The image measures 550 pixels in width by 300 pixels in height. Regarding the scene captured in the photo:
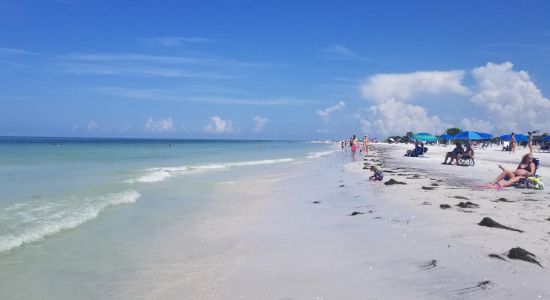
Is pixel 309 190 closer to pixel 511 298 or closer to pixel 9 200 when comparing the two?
pixel 9 200

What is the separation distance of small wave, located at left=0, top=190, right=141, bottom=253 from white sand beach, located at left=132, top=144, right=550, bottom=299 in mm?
3031

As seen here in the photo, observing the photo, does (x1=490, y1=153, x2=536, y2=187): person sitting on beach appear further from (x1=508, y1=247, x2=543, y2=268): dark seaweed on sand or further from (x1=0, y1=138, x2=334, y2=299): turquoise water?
(x1=0, y1=138, x2=334, y2=299): turquoise water

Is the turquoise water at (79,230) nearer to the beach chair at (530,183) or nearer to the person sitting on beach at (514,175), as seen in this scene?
the person sitting on beach at (514,175)

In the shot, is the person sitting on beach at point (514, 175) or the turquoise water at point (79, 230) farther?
the person sitting on beach at point (514, 175)

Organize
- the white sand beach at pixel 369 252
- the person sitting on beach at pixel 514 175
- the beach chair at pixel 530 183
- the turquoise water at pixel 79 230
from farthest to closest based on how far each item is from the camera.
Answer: the person sitting on beach at pixel 514 175, the beach chair at pixel 530 183, the turquoise water at pixel 79 230, the white sand beach at pixel 369 252

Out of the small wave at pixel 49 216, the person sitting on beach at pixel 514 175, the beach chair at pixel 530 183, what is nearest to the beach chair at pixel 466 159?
the person sitting on beach at pixel 514 175

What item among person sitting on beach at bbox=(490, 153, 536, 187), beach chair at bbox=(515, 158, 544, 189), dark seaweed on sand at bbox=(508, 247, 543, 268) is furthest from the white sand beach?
person sitting on beach at bbox=(490, 153, 536, 187)

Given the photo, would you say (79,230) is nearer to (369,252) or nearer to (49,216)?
(49,216)

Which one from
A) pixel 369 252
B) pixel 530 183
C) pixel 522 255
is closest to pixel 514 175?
pixel 530 183

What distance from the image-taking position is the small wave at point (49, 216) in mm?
8422

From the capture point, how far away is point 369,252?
6.84 metres

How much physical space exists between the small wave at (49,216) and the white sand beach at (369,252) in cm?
303

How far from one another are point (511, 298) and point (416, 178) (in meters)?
14.0

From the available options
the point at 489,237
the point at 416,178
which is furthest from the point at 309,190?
the point at 489,237
